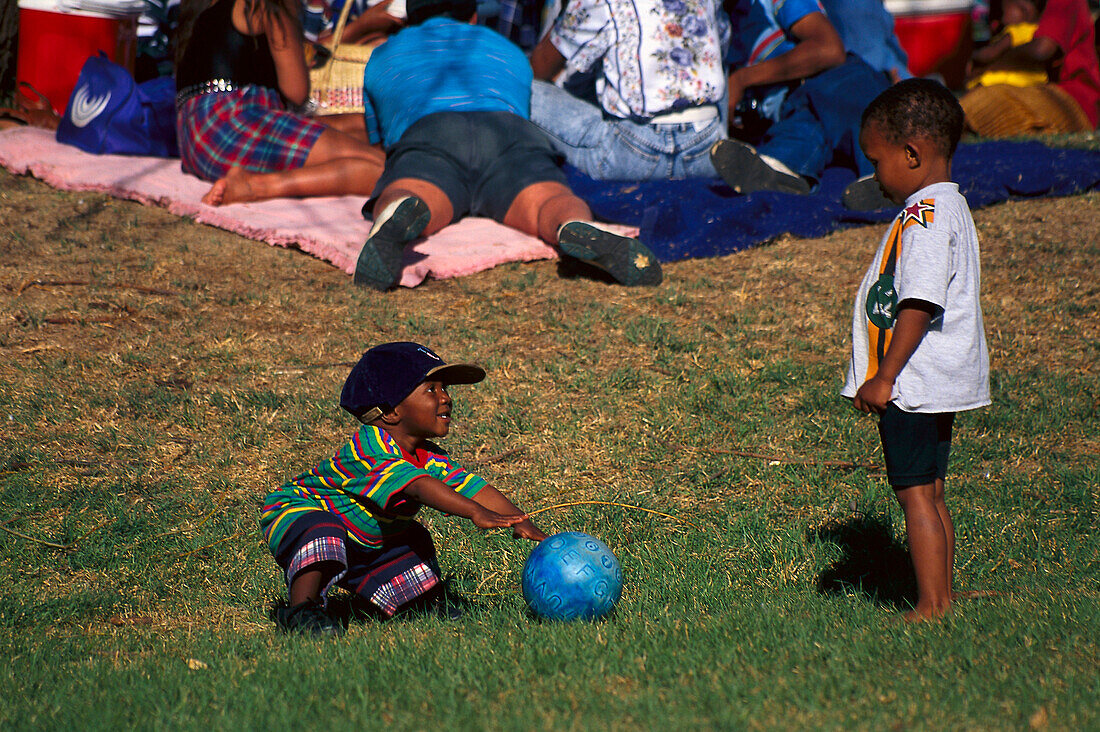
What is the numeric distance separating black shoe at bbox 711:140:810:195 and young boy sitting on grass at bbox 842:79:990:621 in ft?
13.1

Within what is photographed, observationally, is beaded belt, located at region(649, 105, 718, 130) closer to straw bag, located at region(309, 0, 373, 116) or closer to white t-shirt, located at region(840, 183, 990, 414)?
straw bag, located at region(309, 0, 373, 116)

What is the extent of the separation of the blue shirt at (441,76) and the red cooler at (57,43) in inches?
111

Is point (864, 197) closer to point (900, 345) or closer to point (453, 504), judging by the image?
point (900, 345)

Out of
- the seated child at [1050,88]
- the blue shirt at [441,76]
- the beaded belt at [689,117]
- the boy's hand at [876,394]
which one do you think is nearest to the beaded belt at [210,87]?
the blue shirt at [441,76]

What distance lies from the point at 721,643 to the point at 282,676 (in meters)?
1.24

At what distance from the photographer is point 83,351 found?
542 centimetres

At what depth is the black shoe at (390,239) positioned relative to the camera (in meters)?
5.90

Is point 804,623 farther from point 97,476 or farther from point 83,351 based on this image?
point 83,351

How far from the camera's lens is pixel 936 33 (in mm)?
12250

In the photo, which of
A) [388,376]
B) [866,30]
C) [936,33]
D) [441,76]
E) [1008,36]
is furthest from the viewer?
[936,33]

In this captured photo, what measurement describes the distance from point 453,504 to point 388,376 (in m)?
0.49

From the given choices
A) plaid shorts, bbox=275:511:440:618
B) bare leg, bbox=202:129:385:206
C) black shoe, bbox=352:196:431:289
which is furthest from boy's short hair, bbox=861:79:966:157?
bare leg, bbox=202:129:385:206

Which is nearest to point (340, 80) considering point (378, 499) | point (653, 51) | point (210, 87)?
point (210, 87)

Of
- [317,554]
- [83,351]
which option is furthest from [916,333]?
[83,351]
